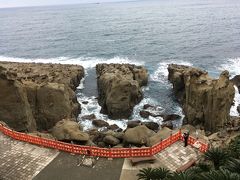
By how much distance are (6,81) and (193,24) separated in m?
125

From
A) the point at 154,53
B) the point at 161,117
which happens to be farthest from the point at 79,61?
the point at 161,117

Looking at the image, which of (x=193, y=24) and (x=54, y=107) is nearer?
(x=54, y=107)

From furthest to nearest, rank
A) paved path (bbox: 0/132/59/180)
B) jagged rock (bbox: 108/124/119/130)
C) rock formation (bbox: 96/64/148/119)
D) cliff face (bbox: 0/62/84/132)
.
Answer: rock formation (bbox: 96/64/148/119)
jagged rock (bbox: 108/124/119/130)
cliff face (bbox: 0/62/84/132)
paved path (bbox: 0/132/59/180)

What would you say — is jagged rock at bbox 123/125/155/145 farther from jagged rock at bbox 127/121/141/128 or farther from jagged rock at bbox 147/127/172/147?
jagged rock at bbox 127/121/141/128

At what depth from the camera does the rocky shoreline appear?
114 ft

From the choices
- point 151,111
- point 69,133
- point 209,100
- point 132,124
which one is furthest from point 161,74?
point 69,133

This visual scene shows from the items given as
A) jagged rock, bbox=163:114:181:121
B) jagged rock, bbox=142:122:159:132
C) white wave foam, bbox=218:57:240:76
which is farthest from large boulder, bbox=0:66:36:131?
white wave foam, bbox=218:57:240:76

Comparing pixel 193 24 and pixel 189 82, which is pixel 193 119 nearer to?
pixel 189 82

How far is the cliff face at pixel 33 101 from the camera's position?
Answer: 38.5 meters

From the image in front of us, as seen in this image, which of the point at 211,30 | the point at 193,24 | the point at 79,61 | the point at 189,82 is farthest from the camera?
the point at 193,24

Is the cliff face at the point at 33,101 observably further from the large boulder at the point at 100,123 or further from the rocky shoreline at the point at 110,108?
the large boulder at the point at 100,123

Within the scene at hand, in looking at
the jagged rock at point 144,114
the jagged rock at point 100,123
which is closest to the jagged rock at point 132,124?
the jagged rock at point 144,114

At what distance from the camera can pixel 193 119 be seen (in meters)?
47.8

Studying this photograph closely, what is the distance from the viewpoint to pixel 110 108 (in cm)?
5219
